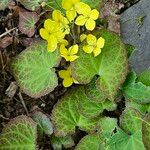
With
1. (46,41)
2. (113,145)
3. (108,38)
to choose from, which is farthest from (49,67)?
(113,145)

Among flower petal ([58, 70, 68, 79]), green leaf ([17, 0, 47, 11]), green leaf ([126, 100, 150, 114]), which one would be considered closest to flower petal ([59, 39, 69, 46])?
flower petal ([58, 70, 68, 79])

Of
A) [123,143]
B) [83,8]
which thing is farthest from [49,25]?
[123,143]

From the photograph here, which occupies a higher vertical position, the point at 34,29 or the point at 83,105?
the point at 34,29

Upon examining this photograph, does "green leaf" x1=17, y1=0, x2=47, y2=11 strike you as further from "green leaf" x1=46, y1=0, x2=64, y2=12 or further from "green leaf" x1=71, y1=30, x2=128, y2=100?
"green leaf" x1=71, y1=30, x2=128, y2=100

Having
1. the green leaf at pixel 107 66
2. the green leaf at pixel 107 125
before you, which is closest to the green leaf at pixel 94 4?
the green leaf at pixel 107 66

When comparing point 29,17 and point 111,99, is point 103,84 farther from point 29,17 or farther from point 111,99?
point 29,17

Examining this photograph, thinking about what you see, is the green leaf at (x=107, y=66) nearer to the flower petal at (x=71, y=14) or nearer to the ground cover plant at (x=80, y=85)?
the ground cover plant at (x=80, y=85)

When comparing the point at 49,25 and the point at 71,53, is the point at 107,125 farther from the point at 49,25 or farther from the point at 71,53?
the point at 49,25
